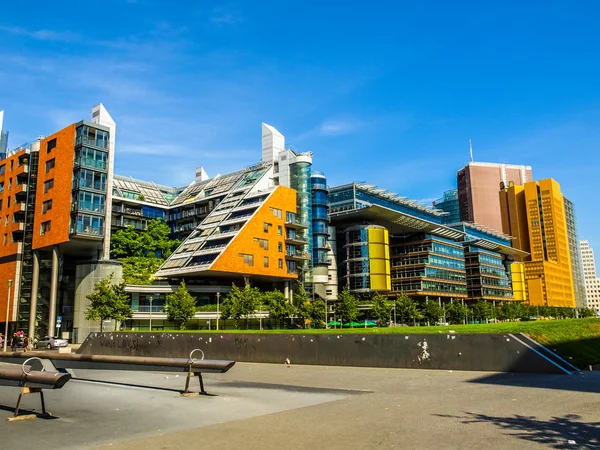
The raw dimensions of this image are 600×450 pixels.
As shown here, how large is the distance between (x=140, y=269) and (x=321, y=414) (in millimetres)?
74983

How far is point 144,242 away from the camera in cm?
9162

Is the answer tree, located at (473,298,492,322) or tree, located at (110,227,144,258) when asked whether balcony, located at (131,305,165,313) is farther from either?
tree, located at (473,298,492,322)

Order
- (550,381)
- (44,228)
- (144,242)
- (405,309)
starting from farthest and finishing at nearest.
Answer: (144,242)
(405,309)
(44,228)
(550,381)

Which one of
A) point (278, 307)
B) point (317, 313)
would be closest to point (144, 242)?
point (278, 307)

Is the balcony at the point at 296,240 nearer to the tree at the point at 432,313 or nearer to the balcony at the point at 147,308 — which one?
the balcony at the point at 147,308

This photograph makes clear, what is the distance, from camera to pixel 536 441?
8.25m

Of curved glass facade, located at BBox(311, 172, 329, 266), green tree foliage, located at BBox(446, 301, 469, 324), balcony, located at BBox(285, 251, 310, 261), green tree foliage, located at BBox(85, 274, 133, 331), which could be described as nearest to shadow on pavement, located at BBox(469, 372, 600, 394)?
green tree foliage, located at BBox(85, 274, 133, 331)

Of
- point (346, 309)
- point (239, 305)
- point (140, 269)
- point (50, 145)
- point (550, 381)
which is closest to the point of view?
point (550, 381)

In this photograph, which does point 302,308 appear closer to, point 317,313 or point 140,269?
point 317,313

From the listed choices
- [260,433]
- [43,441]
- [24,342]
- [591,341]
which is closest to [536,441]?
[260,433]

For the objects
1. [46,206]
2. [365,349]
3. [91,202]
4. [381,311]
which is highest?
[46,206]

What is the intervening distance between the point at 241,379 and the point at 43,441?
33.9ft

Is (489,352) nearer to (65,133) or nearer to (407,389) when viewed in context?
(407,389)

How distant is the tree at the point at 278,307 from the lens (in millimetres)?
70000
